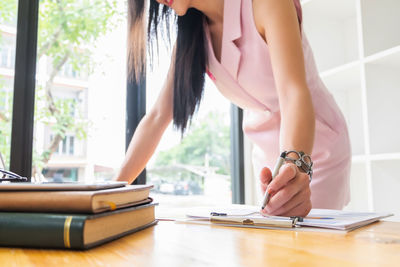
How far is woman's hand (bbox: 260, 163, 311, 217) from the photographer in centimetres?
61

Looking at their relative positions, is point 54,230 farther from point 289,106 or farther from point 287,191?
point 289,106

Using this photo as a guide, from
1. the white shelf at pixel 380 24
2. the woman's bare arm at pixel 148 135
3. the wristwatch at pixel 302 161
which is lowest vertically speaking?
the wristwatch at pixel 302 161

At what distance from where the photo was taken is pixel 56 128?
2.00m

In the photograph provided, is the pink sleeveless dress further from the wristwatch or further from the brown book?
the brown book

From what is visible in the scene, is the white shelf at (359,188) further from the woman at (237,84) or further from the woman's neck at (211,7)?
the woman's neck at (211,7)

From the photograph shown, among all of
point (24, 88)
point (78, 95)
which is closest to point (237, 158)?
point (78, 95)

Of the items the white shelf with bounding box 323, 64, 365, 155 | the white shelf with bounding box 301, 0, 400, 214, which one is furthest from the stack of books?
the white shelf with bounding box 323, 64, 365, 155

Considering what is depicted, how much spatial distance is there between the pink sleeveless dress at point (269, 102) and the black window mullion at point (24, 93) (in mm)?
785

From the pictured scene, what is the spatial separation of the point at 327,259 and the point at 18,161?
1.41 meters

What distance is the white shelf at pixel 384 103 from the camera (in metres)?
1.67

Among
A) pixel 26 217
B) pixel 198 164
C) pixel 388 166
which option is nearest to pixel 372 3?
pixel 388 166

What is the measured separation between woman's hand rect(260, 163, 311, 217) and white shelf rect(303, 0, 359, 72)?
165 centimetres

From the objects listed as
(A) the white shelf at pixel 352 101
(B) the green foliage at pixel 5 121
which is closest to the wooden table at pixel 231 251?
(B) the green foliage at pixel 5 121

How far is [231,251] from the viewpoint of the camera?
0.39 meters
